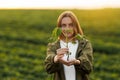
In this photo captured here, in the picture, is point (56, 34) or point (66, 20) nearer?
point (56, 34)

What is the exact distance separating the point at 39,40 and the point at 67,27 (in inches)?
797

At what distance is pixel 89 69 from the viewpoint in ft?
20.2

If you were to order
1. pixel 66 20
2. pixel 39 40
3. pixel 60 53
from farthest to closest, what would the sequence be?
pixel 39 40, pixel 66 20, pixel 60 53

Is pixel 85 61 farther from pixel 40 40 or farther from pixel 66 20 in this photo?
pixel 40 40

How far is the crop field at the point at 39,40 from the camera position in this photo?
61.3 feet

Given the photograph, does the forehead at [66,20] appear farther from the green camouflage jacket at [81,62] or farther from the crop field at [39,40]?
the crop field at [39,40]

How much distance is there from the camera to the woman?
612cm

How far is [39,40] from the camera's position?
1042 inches

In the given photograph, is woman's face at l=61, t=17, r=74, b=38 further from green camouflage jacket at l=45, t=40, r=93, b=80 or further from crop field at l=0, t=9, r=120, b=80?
crop field at l=0, t=9, r=120, b=80

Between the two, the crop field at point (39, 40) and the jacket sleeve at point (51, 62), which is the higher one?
the jacket sleeve at point (51, 62)

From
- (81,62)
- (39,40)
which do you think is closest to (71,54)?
(81,62)

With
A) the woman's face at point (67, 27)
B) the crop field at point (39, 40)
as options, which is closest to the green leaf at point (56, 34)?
the woman's face at point (67, 27)

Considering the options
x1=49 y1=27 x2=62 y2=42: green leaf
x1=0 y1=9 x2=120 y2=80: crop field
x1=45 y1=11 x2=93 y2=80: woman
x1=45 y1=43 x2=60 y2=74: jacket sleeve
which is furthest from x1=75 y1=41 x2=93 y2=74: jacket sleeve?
x1=0 y1=9 x2=120 y2=80: crop field

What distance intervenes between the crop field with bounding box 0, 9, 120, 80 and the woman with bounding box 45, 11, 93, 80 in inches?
314
